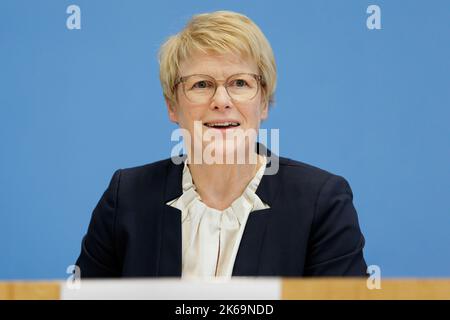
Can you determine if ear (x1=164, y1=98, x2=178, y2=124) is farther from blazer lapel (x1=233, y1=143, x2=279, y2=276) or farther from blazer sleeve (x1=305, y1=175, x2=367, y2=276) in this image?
blazer sleeve (x1=305, y1=175, x2=367, y2=276)

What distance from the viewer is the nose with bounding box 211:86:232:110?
4.08 ft

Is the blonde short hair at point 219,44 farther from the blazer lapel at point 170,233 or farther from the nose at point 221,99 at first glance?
the blazer lapel at point 170,233

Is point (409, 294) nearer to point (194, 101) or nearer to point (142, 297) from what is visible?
point (142, 297)

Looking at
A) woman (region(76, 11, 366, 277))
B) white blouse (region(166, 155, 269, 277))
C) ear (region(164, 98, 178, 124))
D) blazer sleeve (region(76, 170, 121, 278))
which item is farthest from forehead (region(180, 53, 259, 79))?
blazer sleeve (region(76, 170, 121, 278))

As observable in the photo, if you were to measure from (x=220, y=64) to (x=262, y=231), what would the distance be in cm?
35

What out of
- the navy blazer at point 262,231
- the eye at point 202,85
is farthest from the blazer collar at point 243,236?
the eye at point 202,85

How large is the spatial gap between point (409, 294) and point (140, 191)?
2.83 ft

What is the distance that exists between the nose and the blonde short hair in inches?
3.1

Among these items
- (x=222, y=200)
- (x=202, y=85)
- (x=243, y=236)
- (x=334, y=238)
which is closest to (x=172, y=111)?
(x=202, y=85)

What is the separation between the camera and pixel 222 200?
130 cm

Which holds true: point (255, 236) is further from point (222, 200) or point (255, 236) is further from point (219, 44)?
point (219, 44)

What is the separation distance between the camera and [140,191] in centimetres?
131

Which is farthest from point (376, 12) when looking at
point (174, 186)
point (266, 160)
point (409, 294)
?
point (409, 294)

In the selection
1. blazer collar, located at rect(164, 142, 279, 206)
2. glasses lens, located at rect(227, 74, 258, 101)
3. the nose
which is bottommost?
blazer collar, located at rect(164, 142, 279, 206)
